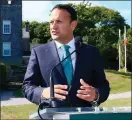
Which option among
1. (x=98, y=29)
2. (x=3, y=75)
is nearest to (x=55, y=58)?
(x=3, y=75)

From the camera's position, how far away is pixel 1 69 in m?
25.2

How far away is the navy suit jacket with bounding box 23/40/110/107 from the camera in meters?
2.88

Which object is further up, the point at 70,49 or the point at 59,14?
the point at 59,14

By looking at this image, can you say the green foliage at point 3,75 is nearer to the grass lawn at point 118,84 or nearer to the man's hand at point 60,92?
the grass lawn at point 118,84

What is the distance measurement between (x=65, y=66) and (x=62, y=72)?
5 cm

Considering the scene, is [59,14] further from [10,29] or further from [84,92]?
[10,29]

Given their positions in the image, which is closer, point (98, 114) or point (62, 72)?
point (98, 114)

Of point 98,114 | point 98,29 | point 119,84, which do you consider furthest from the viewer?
point 98,29

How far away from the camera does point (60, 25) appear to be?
9.56 feet

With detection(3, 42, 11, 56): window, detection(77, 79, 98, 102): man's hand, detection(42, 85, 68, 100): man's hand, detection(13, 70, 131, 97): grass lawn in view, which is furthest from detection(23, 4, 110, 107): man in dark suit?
detection(3, 42, 11, 56): window

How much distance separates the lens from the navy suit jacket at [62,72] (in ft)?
9.44

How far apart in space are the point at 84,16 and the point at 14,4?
19471 millimetres

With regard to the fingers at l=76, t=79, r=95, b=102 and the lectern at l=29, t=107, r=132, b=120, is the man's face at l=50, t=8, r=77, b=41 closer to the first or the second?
the fingers at l=76, t=79, r=95, b=102

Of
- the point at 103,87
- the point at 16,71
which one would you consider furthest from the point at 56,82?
the point at 16,71
